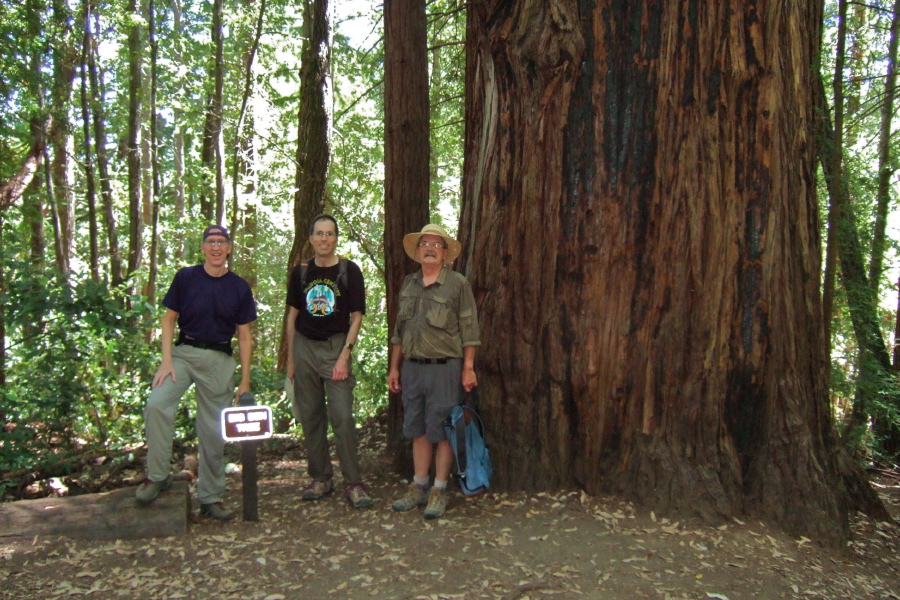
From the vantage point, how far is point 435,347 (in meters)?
4.70

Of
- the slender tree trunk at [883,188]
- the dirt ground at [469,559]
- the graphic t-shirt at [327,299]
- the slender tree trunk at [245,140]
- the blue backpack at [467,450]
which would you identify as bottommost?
the dirt ground at [469,559]

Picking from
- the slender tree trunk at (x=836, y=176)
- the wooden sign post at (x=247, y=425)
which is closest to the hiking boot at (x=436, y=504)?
the wooden sign post at (x=247, y=425)

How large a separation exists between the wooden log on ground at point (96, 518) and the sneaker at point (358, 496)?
1.07m

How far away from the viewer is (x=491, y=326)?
5.07 metres

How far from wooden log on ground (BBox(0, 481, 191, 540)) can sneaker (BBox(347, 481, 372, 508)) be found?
42.1 inches

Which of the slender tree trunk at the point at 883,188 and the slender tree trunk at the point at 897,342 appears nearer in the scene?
the slender tree trunk at the point at 883,188

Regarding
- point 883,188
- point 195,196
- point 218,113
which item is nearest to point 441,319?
point 883,188

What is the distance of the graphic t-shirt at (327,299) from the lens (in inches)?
193

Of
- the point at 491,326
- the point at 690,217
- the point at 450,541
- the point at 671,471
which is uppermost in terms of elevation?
the point at 690,217

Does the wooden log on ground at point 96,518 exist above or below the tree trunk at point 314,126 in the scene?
below

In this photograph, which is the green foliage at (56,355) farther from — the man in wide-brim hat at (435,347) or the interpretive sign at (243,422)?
the man in wide-brim hat at (435,347)

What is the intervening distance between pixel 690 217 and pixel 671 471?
63.3 inches

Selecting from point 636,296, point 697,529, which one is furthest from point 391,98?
point 697,529

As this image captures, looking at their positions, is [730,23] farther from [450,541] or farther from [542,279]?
[450,541]
